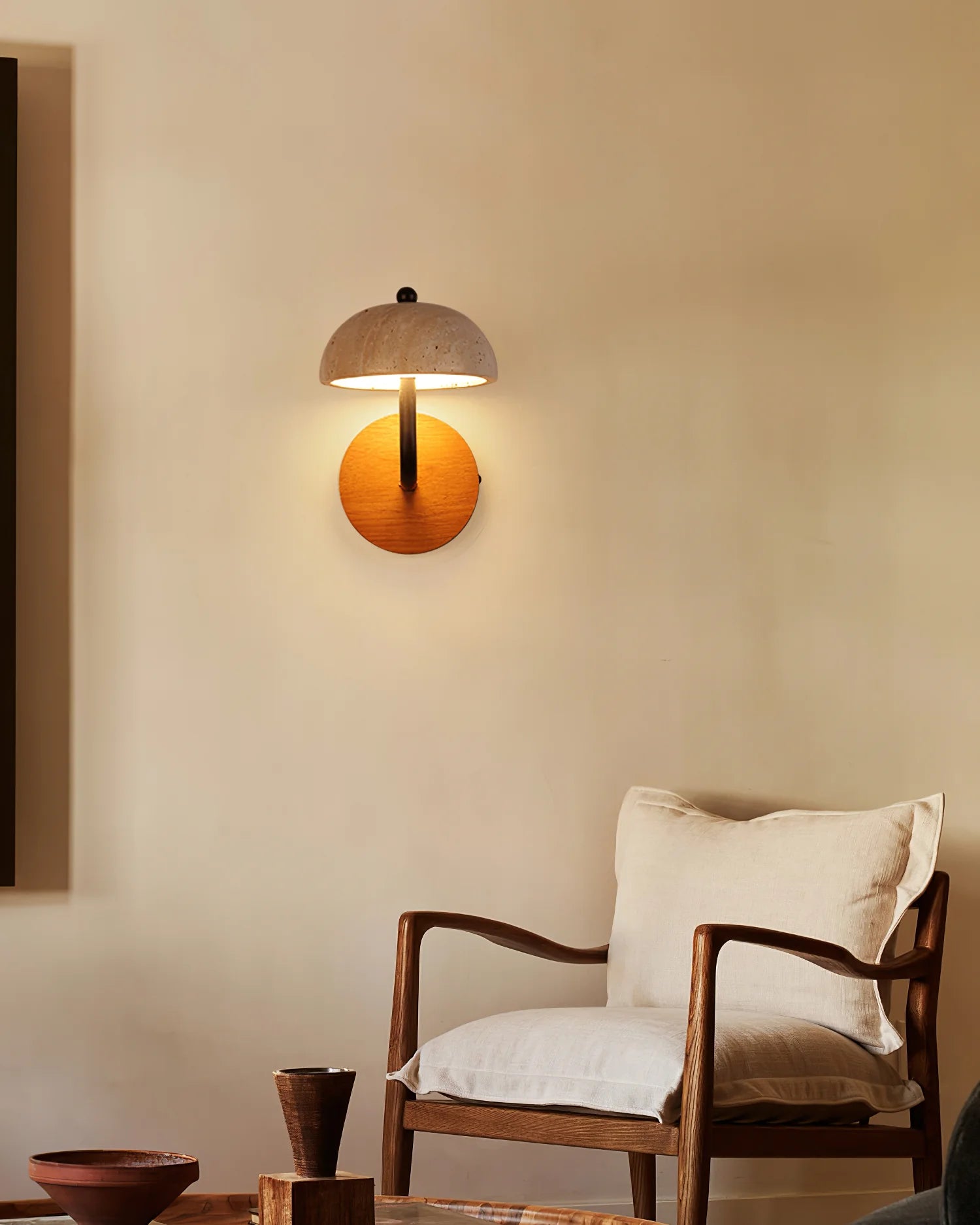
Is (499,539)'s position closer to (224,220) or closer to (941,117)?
(224,220)

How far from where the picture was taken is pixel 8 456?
8.38ft

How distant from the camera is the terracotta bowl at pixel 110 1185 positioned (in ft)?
3.67

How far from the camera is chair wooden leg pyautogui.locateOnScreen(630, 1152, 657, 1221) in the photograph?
244 cm

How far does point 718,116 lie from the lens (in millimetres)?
2867

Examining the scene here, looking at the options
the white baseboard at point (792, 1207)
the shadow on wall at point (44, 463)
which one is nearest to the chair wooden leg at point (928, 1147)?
the white baseboard at point (792, 1207)

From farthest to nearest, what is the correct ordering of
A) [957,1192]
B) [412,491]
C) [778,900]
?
[412,491]
[778,900]
[957,1192]

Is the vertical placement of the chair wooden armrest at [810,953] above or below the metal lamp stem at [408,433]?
below

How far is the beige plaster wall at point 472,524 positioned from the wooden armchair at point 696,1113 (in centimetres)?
44

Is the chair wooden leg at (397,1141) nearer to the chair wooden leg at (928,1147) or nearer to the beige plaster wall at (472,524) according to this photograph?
the beige plaster wall at (472,524)

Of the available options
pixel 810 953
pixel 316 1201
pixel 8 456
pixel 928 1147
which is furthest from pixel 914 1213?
pixel 8 456

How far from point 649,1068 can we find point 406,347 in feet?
4.15

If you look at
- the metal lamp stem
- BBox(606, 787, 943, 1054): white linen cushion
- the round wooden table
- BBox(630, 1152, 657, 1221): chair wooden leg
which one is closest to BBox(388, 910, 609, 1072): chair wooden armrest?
BBox(606, 787, 943, 1054): white linen cushion

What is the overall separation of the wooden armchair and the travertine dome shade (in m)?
0.95

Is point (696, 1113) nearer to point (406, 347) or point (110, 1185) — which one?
point (110, 1185)
